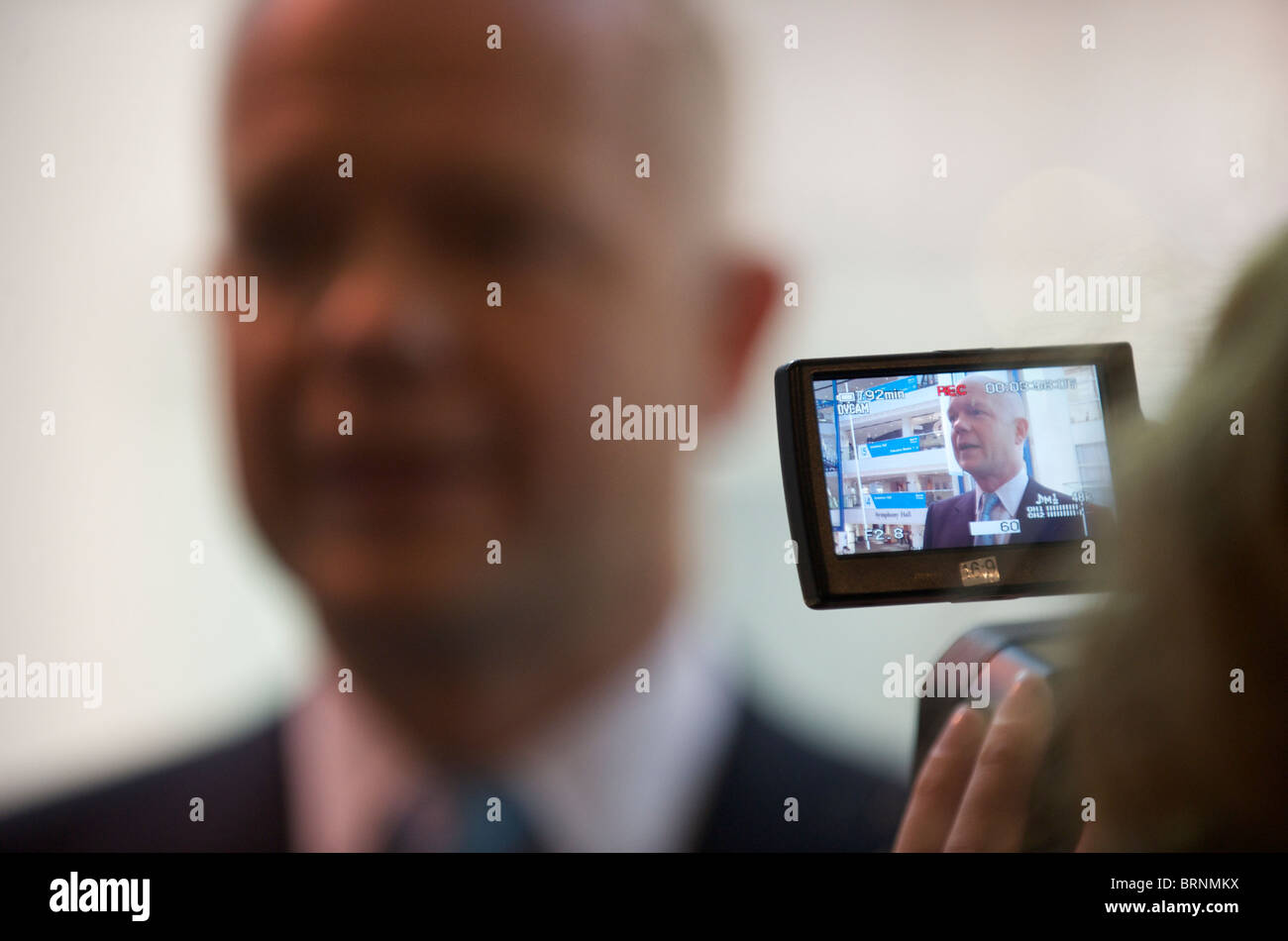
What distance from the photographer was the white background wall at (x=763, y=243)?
88 cm

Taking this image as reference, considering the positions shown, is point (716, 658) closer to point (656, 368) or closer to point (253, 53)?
point (656, 368)

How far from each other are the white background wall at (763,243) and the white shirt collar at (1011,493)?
17cm

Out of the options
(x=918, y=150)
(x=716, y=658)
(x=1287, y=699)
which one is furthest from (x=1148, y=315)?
(x=716, y=658)

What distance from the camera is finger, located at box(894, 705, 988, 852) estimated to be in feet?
2.37

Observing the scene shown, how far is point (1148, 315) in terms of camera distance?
34.7 inches

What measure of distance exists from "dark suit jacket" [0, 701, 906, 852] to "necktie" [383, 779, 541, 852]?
12cm

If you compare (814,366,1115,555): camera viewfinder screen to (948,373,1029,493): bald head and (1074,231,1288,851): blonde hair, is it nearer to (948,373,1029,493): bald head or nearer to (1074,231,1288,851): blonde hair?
(948,373,1029,493): bald head

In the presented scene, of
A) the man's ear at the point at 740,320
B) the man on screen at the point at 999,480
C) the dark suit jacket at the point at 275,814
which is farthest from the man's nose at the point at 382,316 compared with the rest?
the man on screen at the point at 999,480

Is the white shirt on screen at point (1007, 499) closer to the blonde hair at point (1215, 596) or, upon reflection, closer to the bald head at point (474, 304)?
the blonde hair at point (1215, 596)

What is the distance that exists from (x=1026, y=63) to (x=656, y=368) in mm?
486
